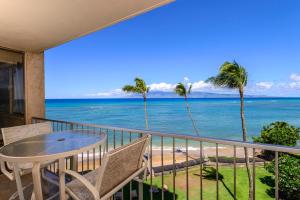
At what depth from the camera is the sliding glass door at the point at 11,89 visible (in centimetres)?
411

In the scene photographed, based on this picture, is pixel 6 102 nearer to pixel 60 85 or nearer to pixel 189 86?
pixel 189 86

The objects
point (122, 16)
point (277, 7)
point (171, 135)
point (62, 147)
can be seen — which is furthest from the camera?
point (277, 7)

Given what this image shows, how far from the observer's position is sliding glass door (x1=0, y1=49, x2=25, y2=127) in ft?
13.5

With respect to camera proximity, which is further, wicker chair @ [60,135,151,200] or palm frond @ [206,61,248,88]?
palm frond @ [206,61,248,88]

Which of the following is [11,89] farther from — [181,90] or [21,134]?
[181,90]

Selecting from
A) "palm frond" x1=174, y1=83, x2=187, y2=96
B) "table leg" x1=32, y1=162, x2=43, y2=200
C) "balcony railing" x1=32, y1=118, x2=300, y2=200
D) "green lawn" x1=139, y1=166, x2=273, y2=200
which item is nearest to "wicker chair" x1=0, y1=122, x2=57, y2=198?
"balcony railing" x1=32, y1=118, x2=300, y2=200

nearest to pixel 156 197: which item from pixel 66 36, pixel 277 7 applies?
pixel 66 36

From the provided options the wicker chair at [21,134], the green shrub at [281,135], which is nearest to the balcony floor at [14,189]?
the wicker chair at [21,134]

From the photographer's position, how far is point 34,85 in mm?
4371

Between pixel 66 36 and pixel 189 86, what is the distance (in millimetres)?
17261

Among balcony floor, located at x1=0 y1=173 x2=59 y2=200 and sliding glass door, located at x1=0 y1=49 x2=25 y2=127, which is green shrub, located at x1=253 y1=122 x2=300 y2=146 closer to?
balcony floor, located at x1=0 y1=173 x2=59 y2=200

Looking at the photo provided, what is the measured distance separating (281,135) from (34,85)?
12599 millimetres

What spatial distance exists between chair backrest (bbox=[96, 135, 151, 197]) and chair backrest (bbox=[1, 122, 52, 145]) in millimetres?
1660

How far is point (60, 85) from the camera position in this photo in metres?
49.6
